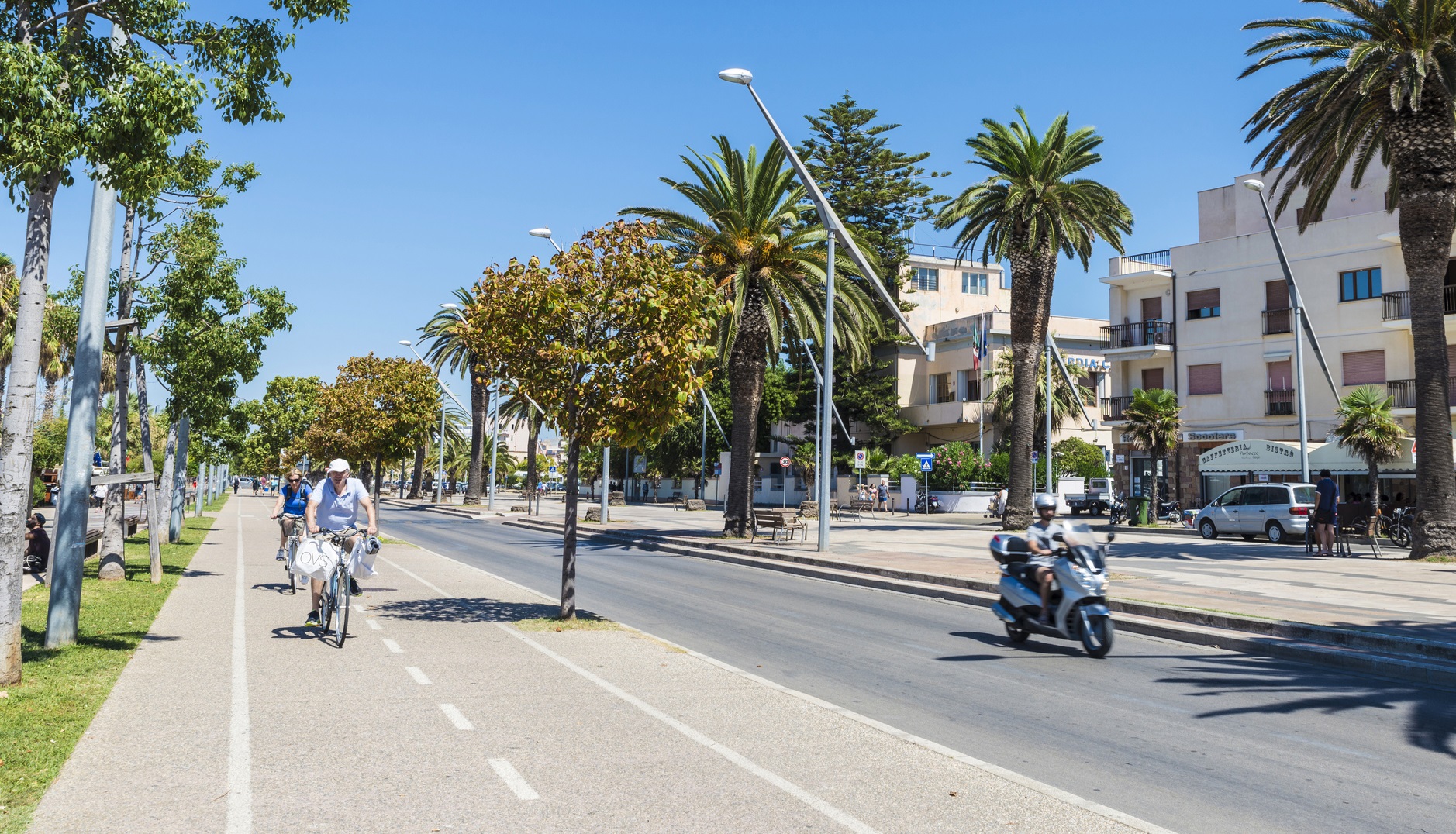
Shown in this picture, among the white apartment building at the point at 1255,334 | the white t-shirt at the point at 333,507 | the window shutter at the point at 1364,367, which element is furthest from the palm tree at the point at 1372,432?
the white t-shirt at the point at 333,507

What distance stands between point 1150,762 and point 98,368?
9.90 meters

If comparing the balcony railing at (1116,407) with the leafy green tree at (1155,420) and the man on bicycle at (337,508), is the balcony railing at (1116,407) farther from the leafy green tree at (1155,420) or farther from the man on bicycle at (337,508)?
the man on bicycle at (337,508)

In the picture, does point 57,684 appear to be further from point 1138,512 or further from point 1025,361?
point 1138,512

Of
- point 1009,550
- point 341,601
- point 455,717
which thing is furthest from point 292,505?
point 1009,550

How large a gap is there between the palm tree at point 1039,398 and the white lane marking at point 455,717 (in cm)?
5569

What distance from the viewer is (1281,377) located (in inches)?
1721

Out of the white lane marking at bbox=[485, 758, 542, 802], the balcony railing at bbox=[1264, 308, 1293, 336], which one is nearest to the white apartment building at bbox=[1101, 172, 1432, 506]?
the balcony railing at bbox=[1264, 308, 1293, 336]

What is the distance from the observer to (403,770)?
231 inches

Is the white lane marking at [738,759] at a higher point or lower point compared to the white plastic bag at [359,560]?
lower

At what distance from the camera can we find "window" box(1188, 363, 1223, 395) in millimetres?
45875

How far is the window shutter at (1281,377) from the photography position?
4328cm

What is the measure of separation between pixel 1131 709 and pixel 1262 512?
26820mm

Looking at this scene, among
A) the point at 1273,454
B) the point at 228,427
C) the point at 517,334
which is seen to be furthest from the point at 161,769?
the point at 1273,454

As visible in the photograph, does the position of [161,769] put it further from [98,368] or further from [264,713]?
[98,368]
